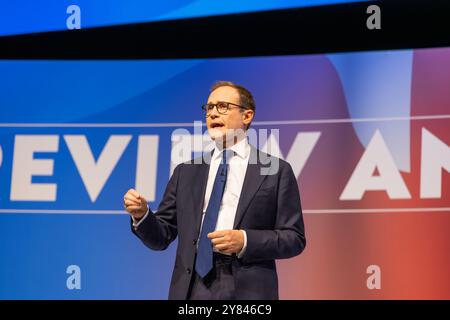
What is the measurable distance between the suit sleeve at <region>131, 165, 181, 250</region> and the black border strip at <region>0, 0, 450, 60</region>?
1384mm

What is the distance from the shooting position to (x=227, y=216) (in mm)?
2174

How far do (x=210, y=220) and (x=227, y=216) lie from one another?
2.6 inches

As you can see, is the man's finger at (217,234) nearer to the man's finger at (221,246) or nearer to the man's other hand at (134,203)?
the man's finger at (221,246)

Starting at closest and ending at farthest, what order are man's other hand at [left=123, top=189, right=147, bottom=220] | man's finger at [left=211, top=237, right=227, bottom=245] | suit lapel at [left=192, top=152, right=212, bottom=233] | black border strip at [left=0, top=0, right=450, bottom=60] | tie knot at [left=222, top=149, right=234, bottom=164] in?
1. man's finger at [left=211, top=237, right=227, bottom=245]
2. man's other hand at [left=123, top=189, right=147, bottom=220]
3. suit lapel at [left=192, top=152, right=212, bottom=233]
4. tie knot at [left=222, top=149, right=234, bottom=164]
5. black border strip at [left=0, top=0, right=450, bottom=60]

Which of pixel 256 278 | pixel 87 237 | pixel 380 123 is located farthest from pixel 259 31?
pixel 256 278

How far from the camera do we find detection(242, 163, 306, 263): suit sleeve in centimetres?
205

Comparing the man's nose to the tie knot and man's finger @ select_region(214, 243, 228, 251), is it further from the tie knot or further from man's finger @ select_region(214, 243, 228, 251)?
man's finger @ select_region(214, 243, 228, 251)

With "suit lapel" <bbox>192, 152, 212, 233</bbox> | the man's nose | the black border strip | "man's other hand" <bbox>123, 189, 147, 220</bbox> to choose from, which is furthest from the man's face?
the black border strip

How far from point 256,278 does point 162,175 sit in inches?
59.4

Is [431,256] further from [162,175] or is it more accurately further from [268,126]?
[162,175]

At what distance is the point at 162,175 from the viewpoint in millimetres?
3500

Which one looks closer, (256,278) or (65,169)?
(256,278)

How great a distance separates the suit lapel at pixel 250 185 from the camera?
2.14m
